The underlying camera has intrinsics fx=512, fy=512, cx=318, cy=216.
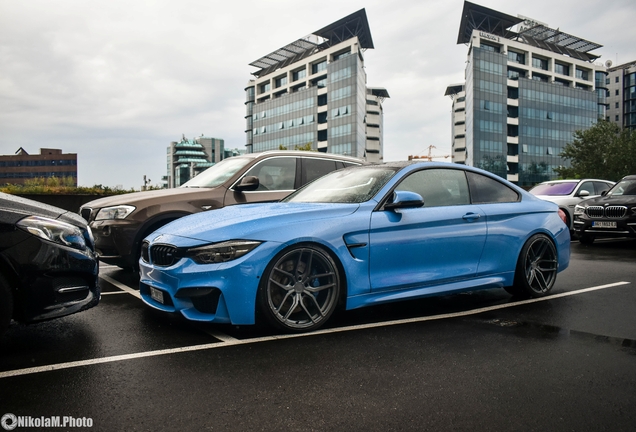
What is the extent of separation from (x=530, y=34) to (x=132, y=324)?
10074cm

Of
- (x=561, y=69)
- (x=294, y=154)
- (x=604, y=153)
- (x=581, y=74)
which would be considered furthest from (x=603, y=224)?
(x=581, y=74)

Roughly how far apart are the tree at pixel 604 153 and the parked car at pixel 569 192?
3759 centimetres

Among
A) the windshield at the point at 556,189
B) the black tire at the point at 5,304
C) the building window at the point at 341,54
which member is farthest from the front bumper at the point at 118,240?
the building window at the point at 341,54

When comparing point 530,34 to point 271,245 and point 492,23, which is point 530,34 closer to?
point 492,23

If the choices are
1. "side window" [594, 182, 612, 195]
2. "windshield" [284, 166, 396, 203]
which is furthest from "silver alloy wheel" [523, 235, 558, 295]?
"side window" [594, 182, 612, 195]

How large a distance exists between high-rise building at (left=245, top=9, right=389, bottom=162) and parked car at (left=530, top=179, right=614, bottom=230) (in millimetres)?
60916

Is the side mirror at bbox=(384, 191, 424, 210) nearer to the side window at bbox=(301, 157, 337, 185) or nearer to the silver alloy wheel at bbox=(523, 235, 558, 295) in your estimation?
the silver alloy wheel at bbox=(523, 235, 558, 295)

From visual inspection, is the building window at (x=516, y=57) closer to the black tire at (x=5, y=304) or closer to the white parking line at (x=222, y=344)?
the white parking line at (x=222, y=344)

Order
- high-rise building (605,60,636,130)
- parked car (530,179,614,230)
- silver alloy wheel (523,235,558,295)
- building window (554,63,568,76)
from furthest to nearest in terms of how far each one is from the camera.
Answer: high-rise building (605,60,636,130) → building window (554,63,568,76) → parked car (530,179,614,230) → silver alloy wheel (523,235,558,295)

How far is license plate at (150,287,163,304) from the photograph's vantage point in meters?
4.10

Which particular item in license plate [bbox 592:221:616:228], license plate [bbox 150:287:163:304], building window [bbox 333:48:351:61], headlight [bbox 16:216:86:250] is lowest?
license plate [bbox 150:287:163:304]

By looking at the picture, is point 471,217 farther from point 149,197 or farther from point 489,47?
point 489,47

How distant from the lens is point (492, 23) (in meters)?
85.2

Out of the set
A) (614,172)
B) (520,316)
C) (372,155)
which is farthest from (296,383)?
(372,155)
